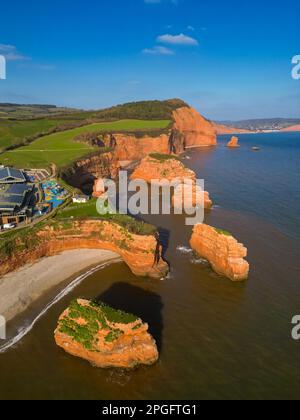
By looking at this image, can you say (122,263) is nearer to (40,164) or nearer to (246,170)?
(40,164)

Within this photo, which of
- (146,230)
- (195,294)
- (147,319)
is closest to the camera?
(147,319)

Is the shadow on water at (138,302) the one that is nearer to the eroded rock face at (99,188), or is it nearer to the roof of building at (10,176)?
the roof of building at (10,176)

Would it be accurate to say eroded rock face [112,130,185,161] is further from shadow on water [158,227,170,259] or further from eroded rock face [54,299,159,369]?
eroded rock face [54,299,159,369]

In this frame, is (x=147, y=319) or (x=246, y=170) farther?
(x=246, y=170)

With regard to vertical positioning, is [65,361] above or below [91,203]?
below

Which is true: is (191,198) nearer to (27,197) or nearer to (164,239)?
(164,239)

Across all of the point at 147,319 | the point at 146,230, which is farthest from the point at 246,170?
the point at 147,319
